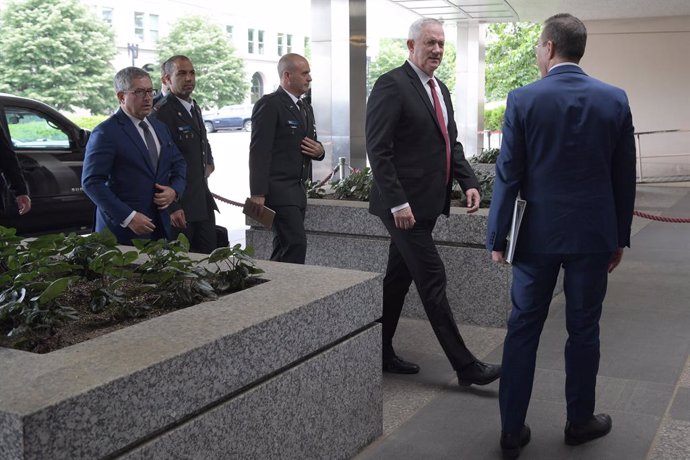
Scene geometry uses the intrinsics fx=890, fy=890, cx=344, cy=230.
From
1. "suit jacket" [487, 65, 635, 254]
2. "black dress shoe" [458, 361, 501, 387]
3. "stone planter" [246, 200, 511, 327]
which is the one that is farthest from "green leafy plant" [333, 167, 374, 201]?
"suit jacket" [487, 65, 635, 254]

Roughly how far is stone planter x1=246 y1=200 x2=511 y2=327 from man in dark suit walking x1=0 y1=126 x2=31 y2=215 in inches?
85.4

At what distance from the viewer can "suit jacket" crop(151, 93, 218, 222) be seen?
6.02 m

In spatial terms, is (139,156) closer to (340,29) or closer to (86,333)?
(86,333)

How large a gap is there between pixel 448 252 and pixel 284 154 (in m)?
1.44

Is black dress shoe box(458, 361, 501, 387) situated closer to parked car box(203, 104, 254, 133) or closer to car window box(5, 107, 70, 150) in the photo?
car window box(5, 107, 70, 150)

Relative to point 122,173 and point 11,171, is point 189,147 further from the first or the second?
point 11,171

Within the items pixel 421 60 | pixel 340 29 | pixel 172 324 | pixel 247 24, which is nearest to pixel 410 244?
pixel 421 60

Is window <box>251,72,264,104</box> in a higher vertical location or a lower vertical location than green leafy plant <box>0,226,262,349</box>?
higher

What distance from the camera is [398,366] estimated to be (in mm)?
5309

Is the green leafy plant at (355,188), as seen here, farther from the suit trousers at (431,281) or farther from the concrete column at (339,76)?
the concrete column at (339,76)

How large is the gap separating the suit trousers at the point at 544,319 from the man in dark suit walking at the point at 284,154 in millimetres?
2369

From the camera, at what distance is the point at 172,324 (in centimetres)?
310

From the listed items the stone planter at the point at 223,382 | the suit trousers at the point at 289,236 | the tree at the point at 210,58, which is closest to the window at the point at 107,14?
the tree at the point at 210,58

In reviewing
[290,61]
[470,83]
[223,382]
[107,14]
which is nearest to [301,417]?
[223,382]
